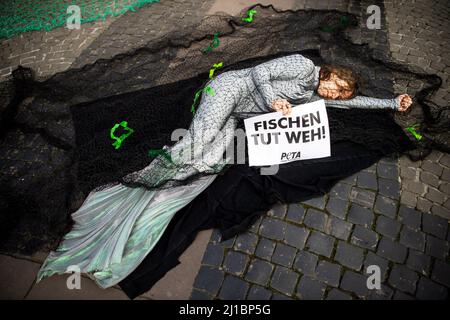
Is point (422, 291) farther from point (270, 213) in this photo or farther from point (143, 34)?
point (143, 34)

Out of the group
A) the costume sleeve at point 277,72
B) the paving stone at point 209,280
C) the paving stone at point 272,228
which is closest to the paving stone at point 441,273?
the paving stone at point 272,228

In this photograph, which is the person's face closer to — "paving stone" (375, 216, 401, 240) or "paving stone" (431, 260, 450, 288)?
"paving stone" (375, 216, 401, 240)

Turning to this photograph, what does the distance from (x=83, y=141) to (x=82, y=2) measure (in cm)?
518

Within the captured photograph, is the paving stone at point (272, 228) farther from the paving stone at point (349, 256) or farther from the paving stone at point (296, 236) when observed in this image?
the paving stone at point (349, 256)

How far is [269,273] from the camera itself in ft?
9.86

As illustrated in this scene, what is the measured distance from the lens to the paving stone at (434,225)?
3107 millimetres

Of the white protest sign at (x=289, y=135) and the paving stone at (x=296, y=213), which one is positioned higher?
the white protest sign at (x=289, y=135)

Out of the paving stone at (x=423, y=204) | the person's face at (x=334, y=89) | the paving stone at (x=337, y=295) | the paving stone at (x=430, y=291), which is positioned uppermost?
the person's face at (x=334, y=89)

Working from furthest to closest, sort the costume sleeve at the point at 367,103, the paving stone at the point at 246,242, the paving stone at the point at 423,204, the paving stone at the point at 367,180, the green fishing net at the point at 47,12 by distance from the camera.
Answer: the green fishing net at the point at 47,12, the costume sleeve at the point at 367,103, the paving stone at the point at 367,180, the paving stone at the point at 423,204, the paving stone at the point at 246,242

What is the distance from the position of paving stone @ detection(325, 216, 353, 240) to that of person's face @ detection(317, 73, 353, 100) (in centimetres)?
145

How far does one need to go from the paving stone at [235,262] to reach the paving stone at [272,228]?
13.0 inches

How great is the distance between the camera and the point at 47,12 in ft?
22.8

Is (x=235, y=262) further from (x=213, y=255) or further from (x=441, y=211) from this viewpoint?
(x=441, y=211)
